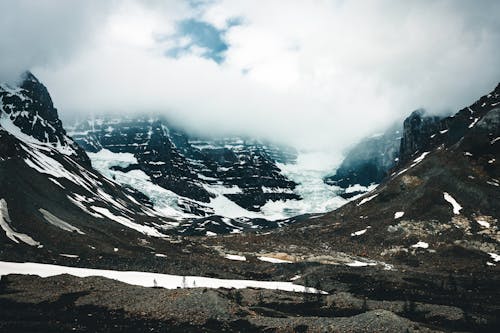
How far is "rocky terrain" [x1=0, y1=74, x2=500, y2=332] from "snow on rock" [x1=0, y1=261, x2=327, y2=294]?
3725mm

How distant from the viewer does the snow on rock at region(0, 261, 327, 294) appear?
6331 centimetres

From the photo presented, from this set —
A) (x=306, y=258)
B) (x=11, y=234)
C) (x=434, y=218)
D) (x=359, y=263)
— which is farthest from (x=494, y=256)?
(x=11, y=234)

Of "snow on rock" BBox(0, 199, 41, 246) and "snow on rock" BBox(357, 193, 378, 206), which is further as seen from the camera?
"snow on rock" BBox(357, 193, 378, 206)

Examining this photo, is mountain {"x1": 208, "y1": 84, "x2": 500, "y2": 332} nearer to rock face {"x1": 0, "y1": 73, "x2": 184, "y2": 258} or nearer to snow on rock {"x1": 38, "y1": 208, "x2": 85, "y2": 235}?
rock face {"x1": 0, "y1": 73, "x2": 184, "y2": 258}

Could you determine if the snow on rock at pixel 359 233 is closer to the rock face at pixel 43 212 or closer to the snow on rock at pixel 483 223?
the snow on rock at pixel 483 223

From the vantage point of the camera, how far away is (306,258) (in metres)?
106

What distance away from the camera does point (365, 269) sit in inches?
3322

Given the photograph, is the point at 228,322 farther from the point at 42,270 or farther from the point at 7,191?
the point at 7,191


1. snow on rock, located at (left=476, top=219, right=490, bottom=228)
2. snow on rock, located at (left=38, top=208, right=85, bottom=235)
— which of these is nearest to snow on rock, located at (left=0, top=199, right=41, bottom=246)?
snow on rock, located at (left=38, top=208, right=85, bottom=235)

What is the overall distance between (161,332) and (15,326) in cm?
1136

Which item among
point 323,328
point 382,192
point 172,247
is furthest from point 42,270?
point 382,192

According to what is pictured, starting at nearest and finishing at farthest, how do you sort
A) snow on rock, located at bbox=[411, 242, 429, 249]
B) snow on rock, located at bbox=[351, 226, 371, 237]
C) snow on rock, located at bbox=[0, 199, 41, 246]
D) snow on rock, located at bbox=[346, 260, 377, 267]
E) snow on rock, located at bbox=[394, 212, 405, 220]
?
snow on rock, located at bbox=[0, 199, 41, 246]
snow on rock, located at bbox=[346, 260, 377, 267]
snow on rock, located at bbox=[411, 242, 429, 249]
snow on rock, located at bbox=[351, 226, 371, 237]
snow on rock, located at bbox=[394, 212, 405, 220]

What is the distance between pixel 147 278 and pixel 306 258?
47.0 meters

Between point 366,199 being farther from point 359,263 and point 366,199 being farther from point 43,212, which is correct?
point 43,212
